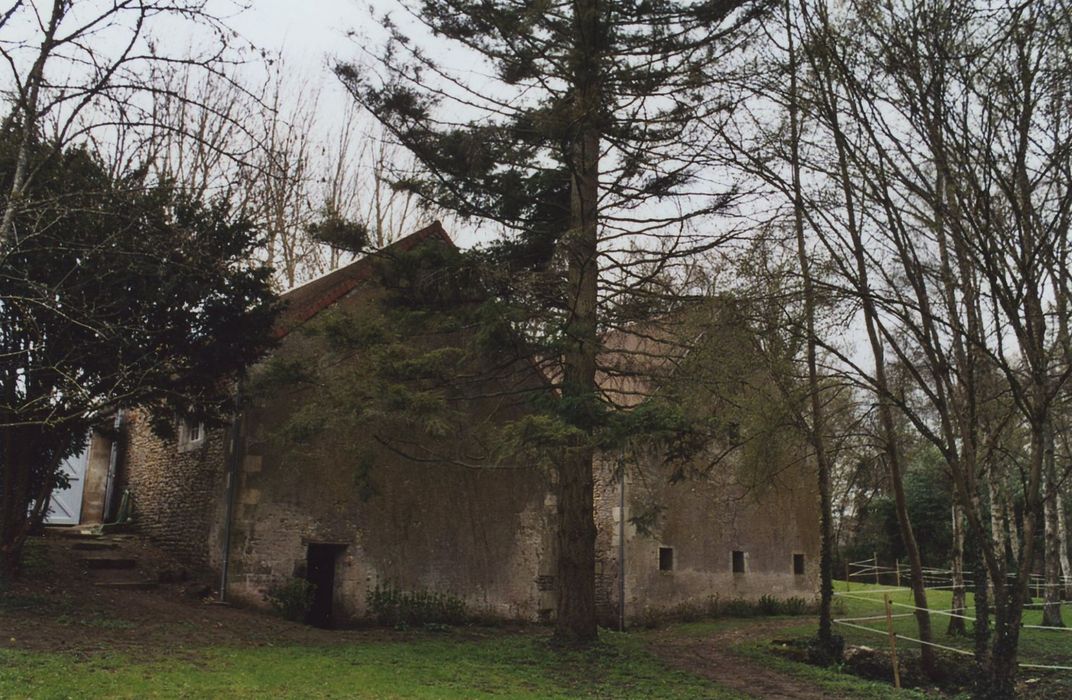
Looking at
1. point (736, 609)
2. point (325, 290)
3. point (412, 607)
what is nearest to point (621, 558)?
point (736, 609)

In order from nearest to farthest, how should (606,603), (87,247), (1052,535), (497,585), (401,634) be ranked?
(87,247), (401,634), (497,585), (1052,535), (606,603)

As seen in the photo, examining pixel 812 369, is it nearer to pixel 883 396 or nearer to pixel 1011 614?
pixel 883 396

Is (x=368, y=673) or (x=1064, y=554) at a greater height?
(x=1064, y=554)

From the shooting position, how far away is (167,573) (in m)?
13.6

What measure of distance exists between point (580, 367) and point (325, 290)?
5.38 meters

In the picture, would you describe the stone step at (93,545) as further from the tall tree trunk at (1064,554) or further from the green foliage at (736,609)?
the tall tree trunk at (1064,554)

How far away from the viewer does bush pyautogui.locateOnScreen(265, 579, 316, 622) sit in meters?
13.4

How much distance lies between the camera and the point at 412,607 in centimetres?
1476

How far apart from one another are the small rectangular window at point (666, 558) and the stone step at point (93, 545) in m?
11.6

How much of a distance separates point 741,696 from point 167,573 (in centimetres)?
907

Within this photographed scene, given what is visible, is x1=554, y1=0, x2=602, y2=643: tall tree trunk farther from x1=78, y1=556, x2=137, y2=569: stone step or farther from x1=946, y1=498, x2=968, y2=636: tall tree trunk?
x1=946, y1=498, x2=968, y2=636: tall tree trunk

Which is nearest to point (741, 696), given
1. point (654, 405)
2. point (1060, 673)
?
point (654, 405)

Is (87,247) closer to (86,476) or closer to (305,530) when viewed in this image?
(305,530)

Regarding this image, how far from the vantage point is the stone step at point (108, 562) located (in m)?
13.3
